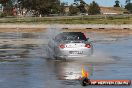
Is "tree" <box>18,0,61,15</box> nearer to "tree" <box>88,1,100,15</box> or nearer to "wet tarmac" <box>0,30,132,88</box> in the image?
"tree" <box>88,1,100,15</box>

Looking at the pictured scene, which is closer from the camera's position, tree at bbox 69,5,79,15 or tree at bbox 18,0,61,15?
tree at bbox 18,0,61,15

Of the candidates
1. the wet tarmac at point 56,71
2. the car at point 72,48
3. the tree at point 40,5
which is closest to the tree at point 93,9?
the tree at point 40,5

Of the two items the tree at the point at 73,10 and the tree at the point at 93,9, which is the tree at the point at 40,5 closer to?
the tree at the point at 73,10

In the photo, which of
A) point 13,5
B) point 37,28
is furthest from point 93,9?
point 37,28

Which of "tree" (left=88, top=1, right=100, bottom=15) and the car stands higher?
the car

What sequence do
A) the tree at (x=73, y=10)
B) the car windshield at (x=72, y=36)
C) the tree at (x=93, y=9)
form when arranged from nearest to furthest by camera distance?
the car windshield at (x=72, y=36) → the tree at (x=73, y=10) → the tree at (x=93, y=9)

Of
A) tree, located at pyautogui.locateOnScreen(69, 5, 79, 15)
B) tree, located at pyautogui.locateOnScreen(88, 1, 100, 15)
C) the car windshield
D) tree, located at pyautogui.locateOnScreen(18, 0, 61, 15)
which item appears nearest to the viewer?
the car windshield

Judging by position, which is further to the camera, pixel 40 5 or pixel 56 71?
pixel 40 5

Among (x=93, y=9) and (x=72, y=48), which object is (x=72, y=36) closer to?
(x=72, y=48)

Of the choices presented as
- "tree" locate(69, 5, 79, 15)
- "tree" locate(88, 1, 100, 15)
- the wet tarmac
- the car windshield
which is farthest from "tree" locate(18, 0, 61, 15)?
the wet tarmac

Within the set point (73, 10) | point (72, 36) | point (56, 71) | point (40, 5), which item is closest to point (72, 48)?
point (72, 36)

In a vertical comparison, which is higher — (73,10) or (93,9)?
(73,10)

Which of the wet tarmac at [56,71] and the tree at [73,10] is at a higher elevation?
the wet tarmac at [56,71]

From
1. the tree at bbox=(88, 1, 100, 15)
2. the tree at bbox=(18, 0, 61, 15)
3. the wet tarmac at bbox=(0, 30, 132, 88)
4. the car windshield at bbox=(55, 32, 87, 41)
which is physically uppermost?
the car windshield at bbox=(55, 32, 87, 41)
